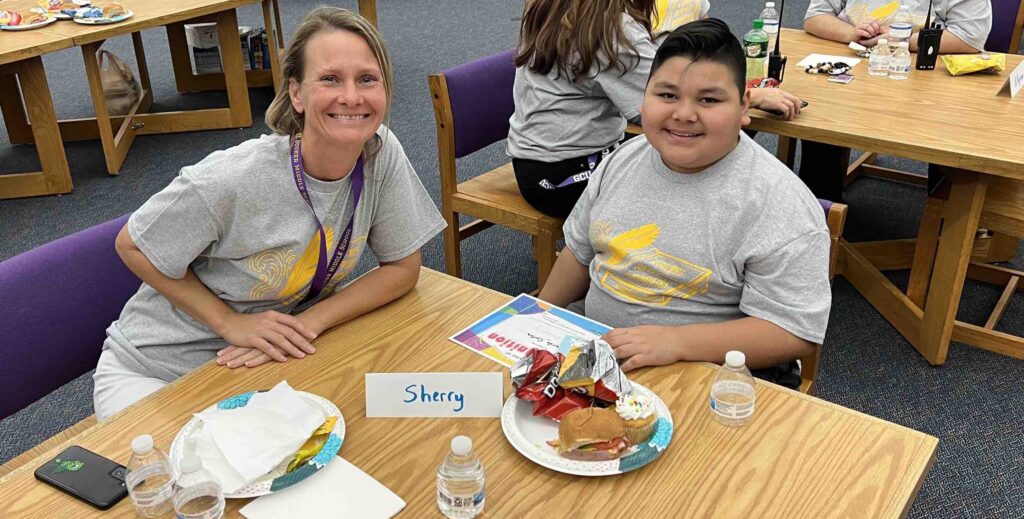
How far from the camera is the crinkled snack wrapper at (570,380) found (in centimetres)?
116

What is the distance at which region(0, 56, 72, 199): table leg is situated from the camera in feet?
11.7

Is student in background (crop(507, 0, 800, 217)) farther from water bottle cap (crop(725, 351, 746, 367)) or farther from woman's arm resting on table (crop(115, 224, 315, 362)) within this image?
water bottle cap (crop(725, 351, 746, 367))

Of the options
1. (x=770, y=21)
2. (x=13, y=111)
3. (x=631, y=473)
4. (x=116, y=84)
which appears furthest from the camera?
(x=116, y=84)

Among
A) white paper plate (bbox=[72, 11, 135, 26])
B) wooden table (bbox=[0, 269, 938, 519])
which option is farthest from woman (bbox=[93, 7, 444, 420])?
white paper plate (bbox=[72, 11, 135, 26])

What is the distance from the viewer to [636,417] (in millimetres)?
1136

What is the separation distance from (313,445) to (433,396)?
0.58 ft

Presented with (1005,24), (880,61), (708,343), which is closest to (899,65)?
(880,61)

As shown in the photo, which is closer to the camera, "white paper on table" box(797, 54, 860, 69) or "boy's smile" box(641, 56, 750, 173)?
"boy's smile" box(641, 56, 750, 173)

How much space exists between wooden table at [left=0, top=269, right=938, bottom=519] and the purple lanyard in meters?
0.21

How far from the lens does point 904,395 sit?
2367 mm

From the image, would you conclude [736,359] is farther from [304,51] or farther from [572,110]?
[572,110]

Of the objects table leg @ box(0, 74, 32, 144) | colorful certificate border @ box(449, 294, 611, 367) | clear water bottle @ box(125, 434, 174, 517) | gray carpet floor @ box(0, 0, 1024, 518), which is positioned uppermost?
clear water bottle @ box(125, 434, 174, 517)

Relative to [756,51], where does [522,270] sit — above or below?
below

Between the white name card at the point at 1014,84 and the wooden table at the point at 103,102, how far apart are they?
125 inches
